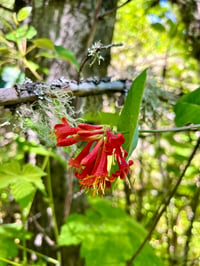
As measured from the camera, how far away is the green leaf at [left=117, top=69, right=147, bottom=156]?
47 centimetres

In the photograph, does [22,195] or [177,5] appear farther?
[177,5]

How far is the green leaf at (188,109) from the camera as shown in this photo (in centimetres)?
68

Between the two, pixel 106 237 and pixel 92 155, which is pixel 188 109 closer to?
pixel 92 155

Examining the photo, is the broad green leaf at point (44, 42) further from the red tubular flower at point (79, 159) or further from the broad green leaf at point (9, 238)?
the broad green leaf at point (9, 238)

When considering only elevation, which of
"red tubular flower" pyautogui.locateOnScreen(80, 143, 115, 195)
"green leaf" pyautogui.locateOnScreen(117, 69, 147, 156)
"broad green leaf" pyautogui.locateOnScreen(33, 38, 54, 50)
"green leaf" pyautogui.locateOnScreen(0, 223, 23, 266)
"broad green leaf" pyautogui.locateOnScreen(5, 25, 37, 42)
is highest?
"broad green leaf" pyautogui.locateOnScreen(5, 25, 37, 42)

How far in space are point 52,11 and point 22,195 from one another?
67 cm

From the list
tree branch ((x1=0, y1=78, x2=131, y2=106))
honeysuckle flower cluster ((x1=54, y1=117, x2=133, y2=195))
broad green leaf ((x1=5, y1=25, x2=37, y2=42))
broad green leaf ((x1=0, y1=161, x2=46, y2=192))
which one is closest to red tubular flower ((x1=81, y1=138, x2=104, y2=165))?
honeysuckle flower cluster ((x1=54, y1=117, x2=133, y2=195))

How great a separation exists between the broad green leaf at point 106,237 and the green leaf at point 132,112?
1.53 feet

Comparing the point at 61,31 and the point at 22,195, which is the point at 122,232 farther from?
the point at 61,31

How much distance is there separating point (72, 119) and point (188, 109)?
0.26m

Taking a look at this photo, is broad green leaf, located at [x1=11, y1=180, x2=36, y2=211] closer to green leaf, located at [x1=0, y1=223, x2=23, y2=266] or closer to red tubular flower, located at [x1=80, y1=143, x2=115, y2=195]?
green leaf, located at [x1=0, y1=223, x2=23, y2=266]

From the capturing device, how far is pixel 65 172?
1.17 meters

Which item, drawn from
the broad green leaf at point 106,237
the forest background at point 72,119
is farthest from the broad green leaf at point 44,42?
the broad green leaf at point 106,237

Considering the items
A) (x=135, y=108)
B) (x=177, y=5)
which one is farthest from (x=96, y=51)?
(x=177, y=5)
